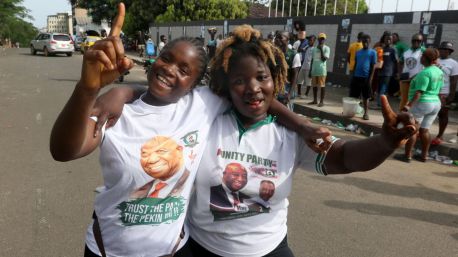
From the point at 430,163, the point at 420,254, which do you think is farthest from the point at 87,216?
the point at 430,163

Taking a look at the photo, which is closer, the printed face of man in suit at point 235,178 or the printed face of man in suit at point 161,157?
the printed face of man in suit at point 161,157

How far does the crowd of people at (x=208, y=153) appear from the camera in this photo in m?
1.52

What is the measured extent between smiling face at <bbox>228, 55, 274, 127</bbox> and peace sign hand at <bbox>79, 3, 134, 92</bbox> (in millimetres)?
578

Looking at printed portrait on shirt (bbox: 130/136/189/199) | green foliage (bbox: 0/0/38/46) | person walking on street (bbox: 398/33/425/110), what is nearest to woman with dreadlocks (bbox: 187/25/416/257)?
printed portrait on shirt (bbox: 130/136/189/199)

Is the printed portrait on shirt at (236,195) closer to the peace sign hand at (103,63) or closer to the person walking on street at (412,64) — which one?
Result: the peace sign hand at (103,63)

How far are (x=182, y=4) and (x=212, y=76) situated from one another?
1168 inches

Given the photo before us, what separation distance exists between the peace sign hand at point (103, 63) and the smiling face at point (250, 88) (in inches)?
22.8

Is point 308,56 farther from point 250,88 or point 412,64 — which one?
point 250,88

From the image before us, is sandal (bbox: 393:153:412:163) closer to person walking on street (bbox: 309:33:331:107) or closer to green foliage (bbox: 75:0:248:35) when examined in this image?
person walking on street (bbox: 309:33:331:107)

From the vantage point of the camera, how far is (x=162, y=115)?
161 cm

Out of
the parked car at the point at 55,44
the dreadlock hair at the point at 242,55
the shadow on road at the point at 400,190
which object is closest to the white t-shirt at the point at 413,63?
the shadow on road at the point at 400,190

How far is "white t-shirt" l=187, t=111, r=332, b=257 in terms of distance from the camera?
1.66 metres

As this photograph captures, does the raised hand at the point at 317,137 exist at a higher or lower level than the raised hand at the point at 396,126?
lower

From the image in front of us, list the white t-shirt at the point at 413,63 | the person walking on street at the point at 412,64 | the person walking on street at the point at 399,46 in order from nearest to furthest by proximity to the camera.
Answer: the person walking on street at the point at 412,64
the white t-shirt at the point at 413,63
the person walking on street at the point at 399,46
